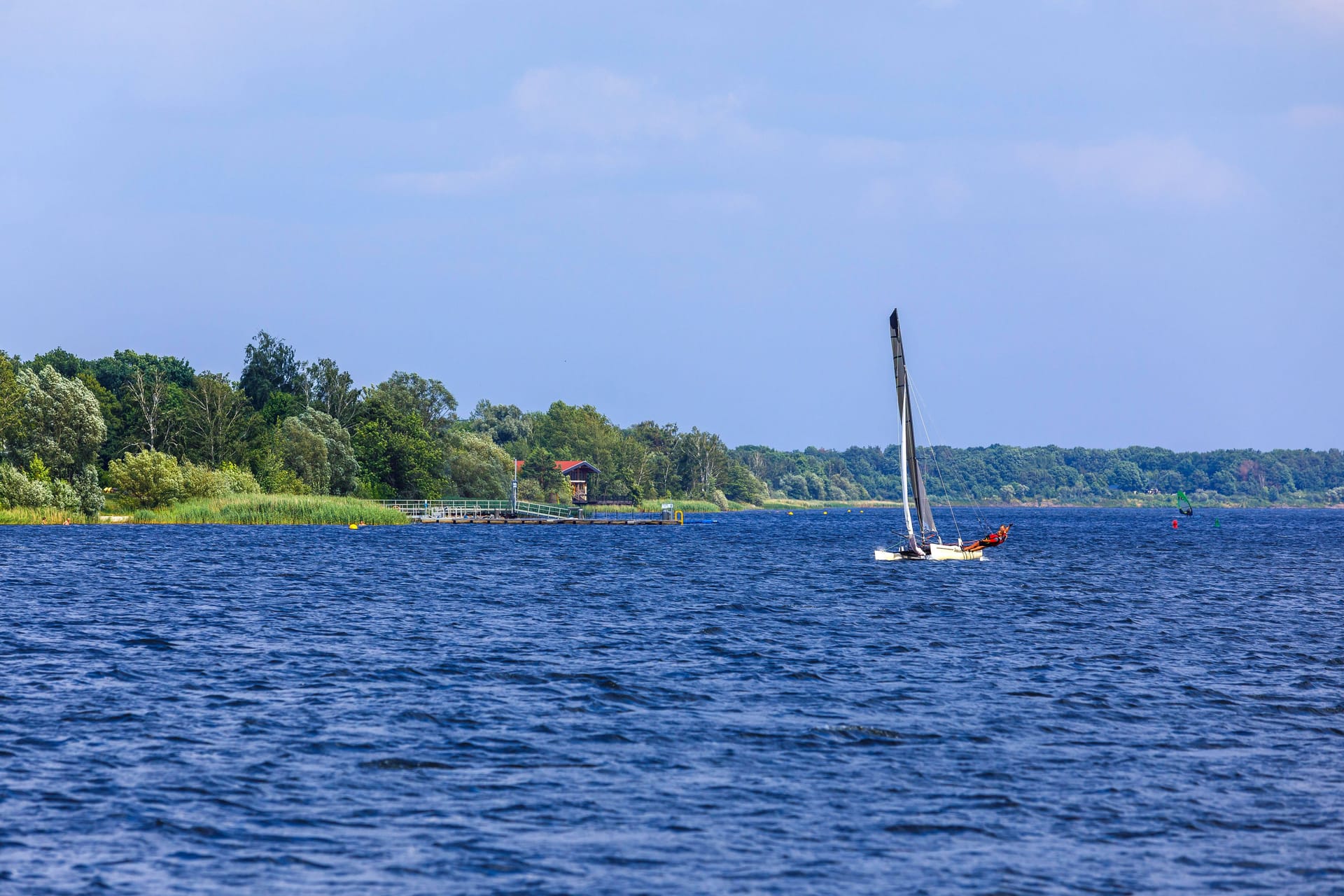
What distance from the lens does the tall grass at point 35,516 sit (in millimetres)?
99938

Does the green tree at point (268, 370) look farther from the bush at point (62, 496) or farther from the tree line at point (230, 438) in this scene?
the bush at point (62, 496)

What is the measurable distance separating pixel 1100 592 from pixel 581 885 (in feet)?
160

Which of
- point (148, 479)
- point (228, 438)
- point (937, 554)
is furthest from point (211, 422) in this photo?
point (937, 554)

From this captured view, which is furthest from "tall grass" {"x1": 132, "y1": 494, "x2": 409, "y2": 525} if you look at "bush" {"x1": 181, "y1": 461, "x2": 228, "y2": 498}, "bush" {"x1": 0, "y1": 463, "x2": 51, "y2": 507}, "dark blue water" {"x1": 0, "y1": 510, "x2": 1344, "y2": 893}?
"dark blue water" {"x1": 0, "y1": 510, "x2": 1344, "y2": 893}

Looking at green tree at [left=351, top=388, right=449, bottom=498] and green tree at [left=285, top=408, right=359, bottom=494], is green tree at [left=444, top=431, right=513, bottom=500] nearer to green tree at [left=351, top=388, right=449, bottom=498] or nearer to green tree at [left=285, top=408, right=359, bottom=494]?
green tree at [left=351, top=388, right=449, bottom=498]

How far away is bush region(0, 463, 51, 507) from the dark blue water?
6033 centimetres

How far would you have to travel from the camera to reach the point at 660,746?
70.8 ft

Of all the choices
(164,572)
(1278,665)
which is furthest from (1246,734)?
(164,572)

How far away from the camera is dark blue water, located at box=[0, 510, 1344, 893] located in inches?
592

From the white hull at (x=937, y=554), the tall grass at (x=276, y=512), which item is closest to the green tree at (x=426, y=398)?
the tall grass at (x=276, y=512)

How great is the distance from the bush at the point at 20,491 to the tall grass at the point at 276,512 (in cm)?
1177

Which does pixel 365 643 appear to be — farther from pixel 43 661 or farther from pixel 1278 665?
pixel 1278 665

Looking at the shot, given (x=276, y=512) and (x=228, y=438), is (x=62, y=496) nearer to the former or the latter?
(x=276, y=512)

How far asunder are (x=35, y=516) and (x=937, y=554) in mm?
75719
